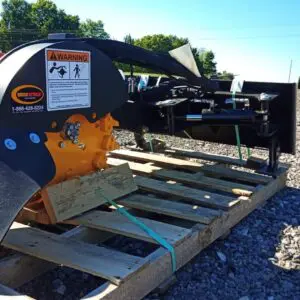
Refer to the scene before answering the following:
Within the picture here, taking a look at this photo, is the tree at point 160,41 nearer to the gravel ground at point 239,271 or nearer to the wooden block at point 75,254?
the gravel ground at point 239,271

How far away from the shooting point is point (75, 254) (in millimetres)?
2729

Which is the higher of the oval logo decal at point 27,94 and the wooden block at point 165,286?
the oval logo decal at point 27,94

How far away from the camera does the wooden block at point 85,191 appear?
312 centimetres

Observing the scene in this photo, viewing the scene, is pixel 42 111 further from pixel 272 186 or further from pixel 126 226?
pixel 272 186

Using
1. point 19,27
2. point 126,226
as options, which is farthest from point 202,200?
point 19,27

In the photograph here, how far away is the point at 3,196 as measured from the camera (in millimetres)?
2402

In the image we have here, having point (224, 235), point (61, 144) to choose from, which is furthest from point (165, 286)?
point (61, 144)

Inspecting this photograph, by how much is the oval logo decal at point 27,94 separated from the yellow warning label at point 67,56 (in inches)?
8.7

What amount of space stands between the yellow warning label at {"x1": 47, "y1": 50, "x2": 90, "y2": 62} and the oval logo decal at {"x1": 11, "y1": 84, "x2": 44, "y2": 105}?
8.7 inches

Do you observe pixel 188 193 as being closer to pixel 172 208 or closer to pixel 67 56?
pixel 172 208

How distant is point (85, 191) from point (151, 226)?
0.56 m

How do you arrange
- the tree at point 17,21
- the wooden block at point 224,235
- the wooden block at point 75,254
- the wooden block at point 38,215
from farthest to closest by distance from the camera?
the tree at point 17,21 < the wooden block at point 224,235 < the wooden block at point 38,215 < the wooden block at point 75,254

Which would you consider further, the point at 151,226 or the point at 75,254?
the point at 151,226

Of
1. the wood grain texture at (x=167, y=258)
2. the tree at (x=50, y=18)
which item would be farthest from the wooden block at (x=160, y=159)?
the tree at (x=50, y=18)
